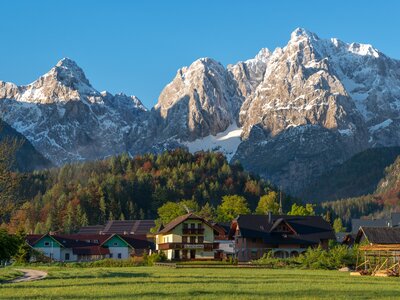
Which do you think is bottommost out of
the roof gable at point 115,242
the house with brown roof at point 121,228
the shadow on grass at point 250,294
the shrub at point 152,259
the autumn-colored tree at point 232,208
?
the shadow on grass at point 250,294

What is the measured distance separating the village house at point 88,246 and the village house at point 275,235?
18.4m

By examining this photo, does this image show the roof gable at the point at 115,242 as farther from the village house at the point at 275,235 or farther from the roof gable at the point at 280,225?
the roof gable at the point at 280,225

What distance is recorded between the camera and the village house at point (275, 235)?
11875cm

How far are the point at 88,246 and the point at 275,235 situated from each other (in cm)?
3275

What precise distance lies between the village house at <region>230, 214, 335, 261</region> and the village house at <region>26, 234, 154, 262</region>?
18357mm

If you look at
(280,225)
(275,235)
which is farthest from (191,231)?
(280,225)

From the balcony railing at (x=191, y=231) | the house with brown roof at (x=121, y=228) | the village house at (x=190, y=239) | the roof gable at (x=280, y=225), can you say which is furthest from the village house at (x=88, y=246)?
the roof gable at (x=280, y=225)

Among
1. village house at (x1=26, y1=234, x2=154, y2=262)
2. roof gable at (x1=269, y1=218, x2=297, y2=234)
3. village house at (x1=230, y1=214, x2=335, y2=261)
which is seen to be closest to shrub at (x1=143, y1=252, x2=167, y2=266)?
village house at (x1=230, y1=214, x2=335, y2=261)

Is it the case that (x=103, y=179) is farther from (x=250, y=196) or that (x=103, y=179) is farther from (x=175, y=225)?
(x=175, y=225)

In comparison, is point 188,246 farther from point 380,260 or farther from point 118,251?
point 380,260

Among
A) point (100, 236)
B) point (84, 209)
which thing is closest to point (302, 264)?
point (100, 236)

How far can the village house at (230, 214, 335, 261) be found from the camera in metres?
119

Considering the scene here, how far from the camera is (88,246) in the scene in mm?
129000

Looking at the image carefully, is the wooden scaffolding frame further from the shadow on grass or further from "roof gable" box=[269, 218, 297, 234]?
"roof gable" box=[269, 218, 297, 234]
